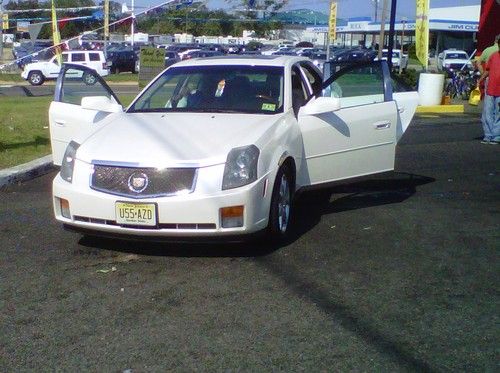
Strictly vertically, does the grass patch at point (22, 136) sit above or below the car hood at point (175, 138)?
below

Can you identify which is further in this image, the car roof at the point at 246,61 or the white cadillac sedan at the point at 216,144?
the car roof at the point at 246,61

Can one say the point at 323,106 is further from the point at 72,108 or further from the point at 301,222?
the point at 72,108

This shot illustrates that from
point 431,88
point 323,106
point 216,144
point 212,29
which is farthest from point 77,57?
point 212,29

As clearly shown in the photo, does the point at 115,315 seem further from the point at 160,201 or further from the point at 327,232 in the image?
the point at 327,232

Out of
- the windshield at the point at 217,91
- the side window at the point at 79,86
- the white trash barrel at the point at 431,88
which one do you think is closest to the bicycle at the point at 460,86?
the white trash barrel at the point at 431,88

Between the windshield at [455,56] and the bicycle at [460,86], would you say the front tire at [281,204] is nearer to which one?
the bicycle at [460,86]

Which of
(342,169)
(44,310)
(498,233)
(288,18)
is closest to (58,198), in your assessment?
(44,310)

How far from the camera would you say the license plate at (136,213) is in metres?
6.10

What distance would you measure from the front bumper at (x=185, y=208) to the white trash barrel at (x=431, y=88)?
48.1 feet

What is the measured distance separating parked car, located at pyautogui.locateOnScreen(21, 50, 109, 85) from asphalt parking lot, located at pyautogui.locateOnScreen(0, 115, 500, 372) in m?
31.1

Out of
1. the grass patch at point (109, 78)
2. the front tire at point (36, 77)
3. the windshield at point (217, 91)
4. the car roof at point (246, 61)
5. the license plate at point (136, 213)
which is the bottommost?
the grass patch at point (109, 78)

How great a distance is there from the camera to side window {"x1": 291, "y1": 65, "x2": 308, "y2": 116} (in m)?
7.94

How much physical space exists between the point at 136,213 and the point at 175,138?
0.80 m

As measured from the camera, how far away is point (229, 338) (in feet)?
15.7
